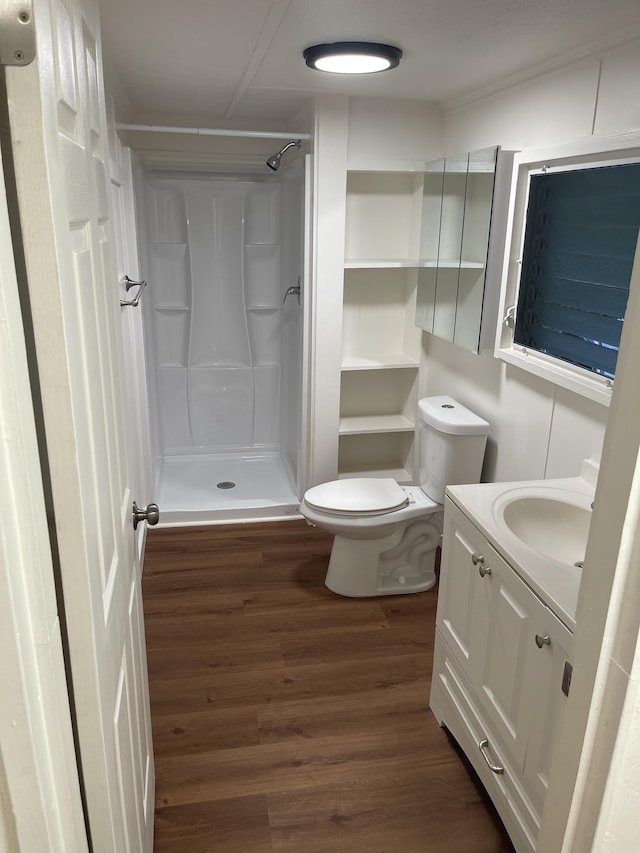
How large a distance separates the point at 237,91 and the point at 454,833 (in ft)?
9.66

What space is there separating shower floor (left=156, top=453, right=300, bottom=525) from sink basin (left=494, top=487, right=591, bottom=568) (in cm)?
193

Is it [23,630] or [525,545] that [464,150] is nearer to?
[525,545]

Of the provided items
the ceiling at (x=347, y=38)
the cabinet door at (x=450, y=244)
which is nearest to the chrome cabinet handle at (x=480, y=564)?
the cabinet door at (x=450, y=244)

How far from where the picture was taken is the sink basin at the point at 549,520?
6.39 ft

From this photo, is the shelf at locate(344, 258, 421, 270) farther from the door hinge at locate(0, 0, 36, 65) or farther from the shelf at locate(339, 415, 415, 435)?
the door hinge at locate(0, 0, 36, 65)

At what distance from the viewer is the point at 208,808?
194 centimetres

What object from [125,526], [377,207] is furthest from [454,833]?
[377,207]

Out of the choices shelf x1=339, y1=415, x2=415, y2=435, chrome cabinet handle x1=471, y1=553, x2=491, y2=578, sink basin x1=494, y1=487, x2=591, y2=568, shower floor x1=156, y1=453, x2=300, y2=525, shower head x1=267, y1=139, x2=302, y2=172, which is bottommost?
shower floor x1=156, y1=453, x2=300, y2=525

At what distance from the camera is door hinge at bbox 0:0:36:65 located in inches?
24.0

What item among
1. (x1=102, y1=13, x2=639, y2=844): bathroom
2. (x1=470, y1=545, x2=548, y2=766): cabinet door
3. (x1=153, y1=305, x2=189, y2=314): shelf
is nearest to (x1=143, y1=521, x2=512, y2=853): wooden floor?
(x1=470, y1=545, x2=548, y2=766): cabinet door

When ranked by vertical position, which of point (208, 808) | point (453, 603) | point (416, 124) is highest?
point (416, 124)

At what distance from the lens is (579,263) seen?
2.11 meters

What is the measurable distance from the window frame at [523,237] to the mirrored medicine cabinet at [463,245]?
0.14 feet

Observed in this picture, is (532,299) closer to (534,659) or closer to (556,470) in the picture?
(556,470)
